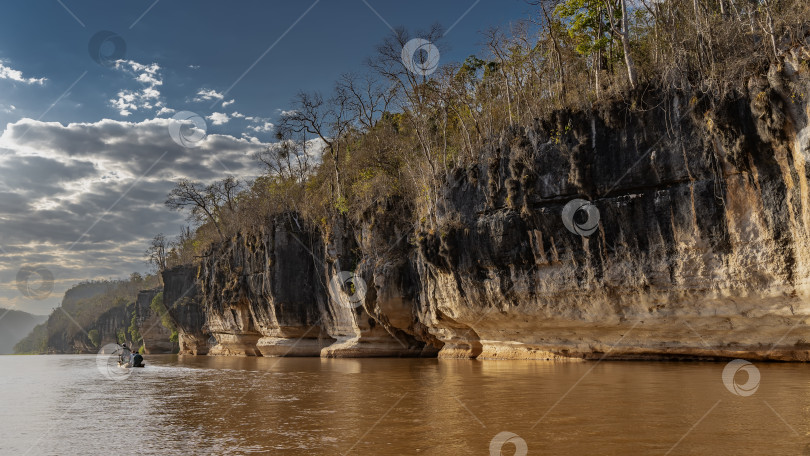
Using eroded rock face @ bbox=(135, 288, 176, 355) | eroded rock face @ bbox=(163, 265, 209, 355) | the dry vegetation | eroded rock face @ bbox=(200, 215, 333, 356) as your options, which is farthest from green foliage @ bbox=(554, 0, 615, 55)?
eroded rock face @ bbox=(135, 288, 176, 355)

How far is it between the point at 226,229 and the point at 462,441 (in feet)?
148

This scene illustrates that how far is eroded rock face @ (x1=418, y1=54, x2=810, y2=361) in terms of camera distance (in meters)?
13.6

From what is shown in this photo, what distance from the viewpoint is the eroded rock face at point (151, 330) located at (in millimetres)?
68688

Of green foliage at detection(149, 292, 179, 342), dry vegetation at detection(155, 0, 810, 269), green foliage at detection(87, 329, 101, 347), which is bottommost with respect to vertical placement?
green foliage at detection(87, 329, 101, 347)

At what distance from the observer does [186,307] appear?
53000 millimetres

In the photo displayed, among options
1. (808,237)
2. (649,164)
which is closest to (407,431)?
(808,237)

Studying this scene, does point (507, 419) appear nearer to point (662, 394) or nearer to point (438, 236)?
point (662, 394)

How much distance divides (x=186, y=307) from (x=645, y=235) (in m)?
47.9

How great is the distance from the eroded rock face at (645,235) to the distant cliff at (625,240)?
0.04 metres

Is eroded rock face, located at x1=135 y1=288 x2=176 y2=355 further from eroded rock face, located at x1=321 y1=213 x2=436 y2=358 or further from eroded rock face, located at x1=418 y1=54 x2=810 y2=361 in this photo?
eroded rock face, located at x1=418 y1=54 x2=810 y2=361

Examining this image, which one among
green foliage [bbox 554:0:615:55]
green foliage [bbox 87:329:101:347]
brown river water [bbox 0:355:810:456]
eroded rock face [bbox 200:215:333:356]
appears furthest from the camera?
green foliage [bbox 87:329:101:347]

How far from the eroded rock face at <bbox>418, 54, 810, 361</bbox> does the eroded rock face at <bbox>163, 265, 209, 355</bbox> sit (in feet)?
123

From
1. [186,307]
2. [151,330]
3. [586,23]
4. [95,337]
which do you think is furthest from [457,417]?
[95,337]

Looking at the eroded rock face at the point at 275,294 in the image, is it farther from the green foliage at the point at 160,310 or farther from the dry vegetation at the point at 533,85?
the green foliage at the point at 160,310
